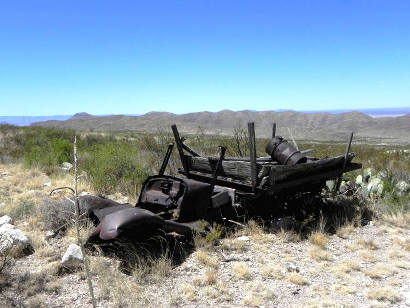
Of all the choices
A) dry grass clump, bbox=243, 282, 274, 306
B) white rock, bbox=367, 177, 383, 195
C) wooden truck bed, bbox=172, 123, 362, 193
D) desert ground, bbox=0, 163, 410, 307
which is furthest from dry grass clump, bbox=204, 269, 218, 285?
white rock, bbox=367, 177, 383, 195

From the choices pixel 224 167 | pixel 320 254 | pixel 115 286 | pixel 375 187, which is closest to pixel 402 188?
pixel 375 187

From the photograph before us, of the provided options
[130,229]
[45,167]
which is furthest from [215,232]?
[45,167]

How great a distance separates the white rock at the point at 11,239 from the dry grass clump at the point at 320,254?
408cm

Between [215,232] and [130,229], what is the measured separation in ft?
5.16

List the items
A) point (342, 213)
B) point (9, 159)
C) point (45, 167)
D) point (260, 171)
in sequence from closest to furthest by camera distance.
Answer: point (260, 171), point (342, 213), point (45, 167), point (9, 159)

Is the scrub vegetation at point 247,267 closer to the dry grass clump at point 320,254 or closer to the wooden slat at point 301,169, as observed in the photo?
the dry grass clump at point 320,254

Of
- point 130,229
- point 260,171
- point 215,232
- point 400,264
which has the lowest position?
point 400,264

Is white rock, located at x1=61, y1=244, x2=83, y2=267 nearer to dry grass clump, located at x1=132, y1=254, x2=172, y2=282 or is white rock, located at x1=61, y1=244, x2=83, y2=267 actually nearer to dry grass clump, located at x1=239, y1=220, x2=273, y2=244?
dry grass clump, located at x1=132, y1=254, x2=172, y2=282

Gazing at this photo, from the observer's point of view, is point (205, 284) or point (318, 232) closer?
point (205, 284)

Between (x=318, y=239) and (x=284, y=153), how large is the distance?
1746mm

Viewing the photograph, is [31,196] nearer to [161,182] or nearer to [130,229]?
[161,182]

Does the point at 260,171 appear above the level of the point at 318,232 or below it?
above

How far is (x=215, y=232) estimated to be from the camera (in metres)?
5.21

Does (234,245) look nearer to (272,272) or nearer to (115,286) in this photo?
(272,272)
